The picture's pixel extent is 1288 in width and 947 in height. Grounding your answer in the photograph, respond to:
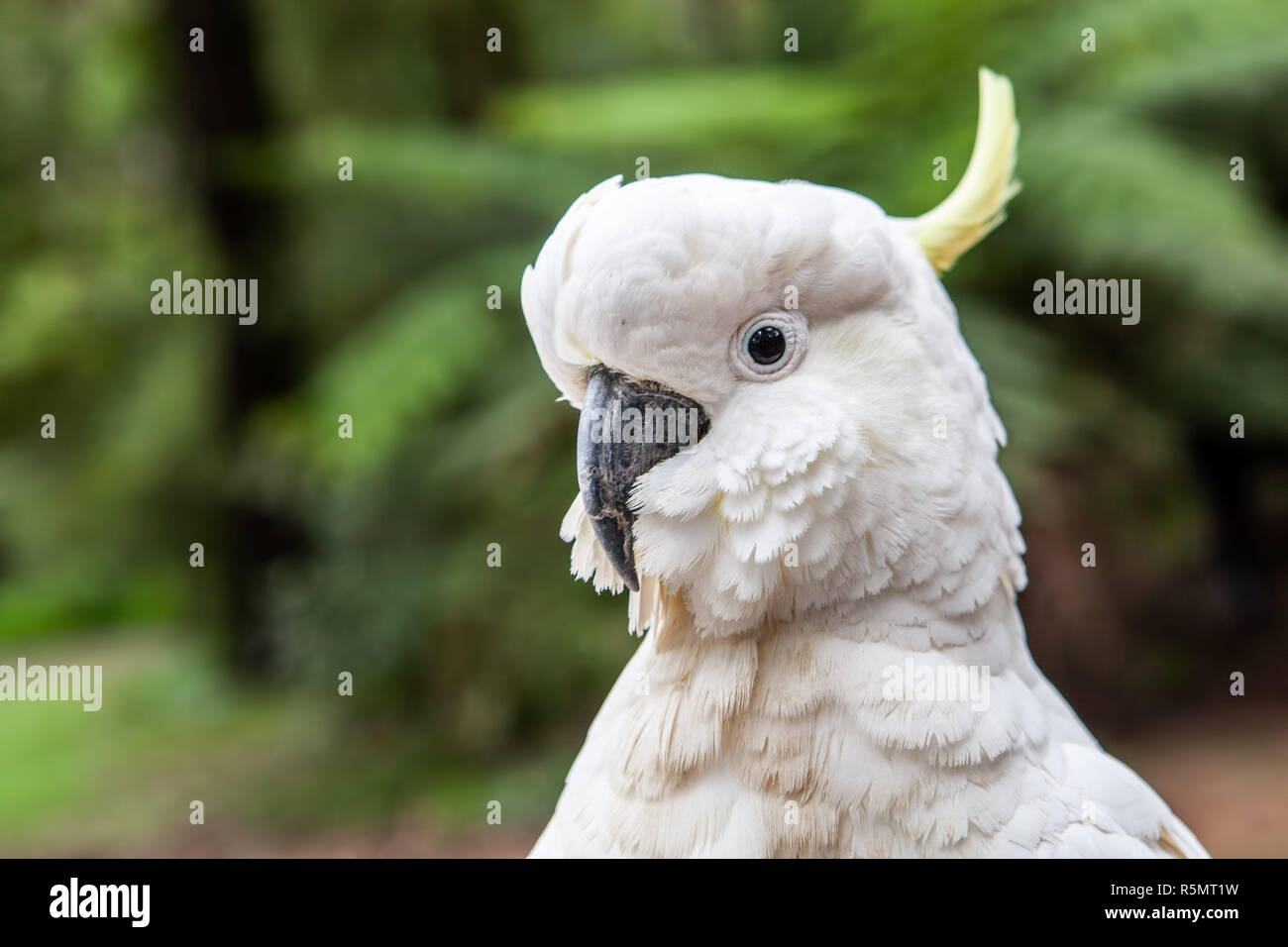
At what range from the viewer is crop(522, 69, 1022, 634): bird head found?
2.86 ft

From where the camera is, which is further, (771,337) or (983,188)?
(983,188)

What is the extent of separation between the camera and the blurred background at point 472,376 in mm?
2562

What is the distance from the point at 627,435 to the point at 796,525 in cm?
17

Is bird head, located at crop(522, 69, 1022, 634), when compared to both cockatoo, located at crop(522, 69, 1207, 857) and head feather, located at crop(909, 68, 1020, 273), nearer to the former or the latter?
cockatoo, located at crop(522, 69, 1207, 857)

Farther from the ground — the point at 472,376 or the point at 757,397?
the point at 472,376

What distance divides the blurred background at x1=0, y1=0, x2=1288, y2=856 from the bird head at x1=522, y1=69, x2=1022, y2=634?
4.73 ft

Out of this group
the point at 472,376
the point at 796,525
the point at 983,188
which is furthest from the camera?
the point at 472,376

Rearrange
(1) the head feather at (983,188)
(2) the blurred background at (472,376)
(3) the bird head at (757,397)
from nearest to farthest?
(3) the bird head at (757,397)
(1) the head feather at (983,188)
(2) the blurred background at (472,376)

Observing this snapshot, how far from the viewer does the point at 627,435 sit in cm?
92

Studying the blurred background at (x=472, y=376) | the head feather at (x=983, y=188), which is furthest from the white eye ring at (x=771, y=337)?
the blurred background at (x=472, y=376)

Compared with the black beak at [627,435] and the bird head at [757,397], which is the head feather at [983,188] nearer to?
the bird head at [757,397]

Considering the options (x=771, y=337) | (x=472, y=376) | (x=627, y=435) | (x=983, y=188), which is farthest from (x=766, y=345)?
(x=472, y=376)

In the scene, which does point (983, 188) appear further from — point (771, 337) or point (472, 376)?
point (472, 376)
